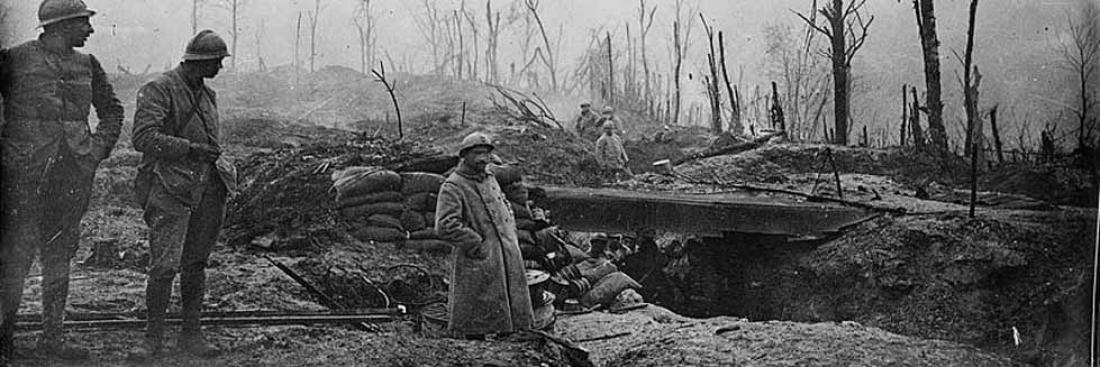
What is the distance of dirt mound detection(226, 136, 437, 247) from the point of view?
607 cm

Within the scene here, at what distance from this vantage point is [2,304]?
3412mm

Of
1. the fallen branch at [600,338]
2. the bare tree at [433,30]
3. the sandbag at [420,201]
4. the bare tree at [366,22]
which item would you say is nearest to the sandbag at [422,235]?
the sandbag at [420,201]

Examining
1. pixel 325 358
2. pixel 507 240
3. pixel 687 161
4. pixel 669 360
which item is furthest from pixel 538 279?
pixel 687 161

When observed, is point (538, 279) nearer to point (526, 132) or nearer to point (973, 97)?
point (526, 132)

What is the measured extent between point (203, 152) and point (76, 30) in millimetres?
660

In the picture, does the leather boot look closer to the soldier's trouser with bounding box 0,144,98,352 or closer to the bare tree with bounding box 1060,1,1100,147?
the soldier's trouser with bounding box 0,144,98,352

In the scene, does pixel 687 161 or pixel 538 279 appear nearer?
pixel 538 279

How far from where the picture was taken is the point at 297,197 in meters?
6.58

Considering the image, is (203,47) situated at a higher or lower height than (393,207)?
higher

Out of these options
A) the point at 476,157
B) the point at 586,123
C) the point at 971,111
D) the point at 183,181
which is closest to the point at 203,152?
the point at 183,181

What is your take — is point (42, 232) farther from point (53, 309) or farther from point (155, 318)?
point (155, 318)

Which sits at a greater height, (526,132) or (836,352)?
(526,132)

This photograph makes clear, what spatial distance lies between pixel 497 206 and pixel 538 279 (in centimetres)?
66

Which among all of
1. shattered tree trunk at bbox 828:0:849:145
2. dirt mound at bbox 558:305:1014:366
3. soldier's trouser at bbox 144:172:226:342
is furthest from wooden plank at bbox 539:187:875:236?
shattered tree trunk at bbox 828:0:849:145
